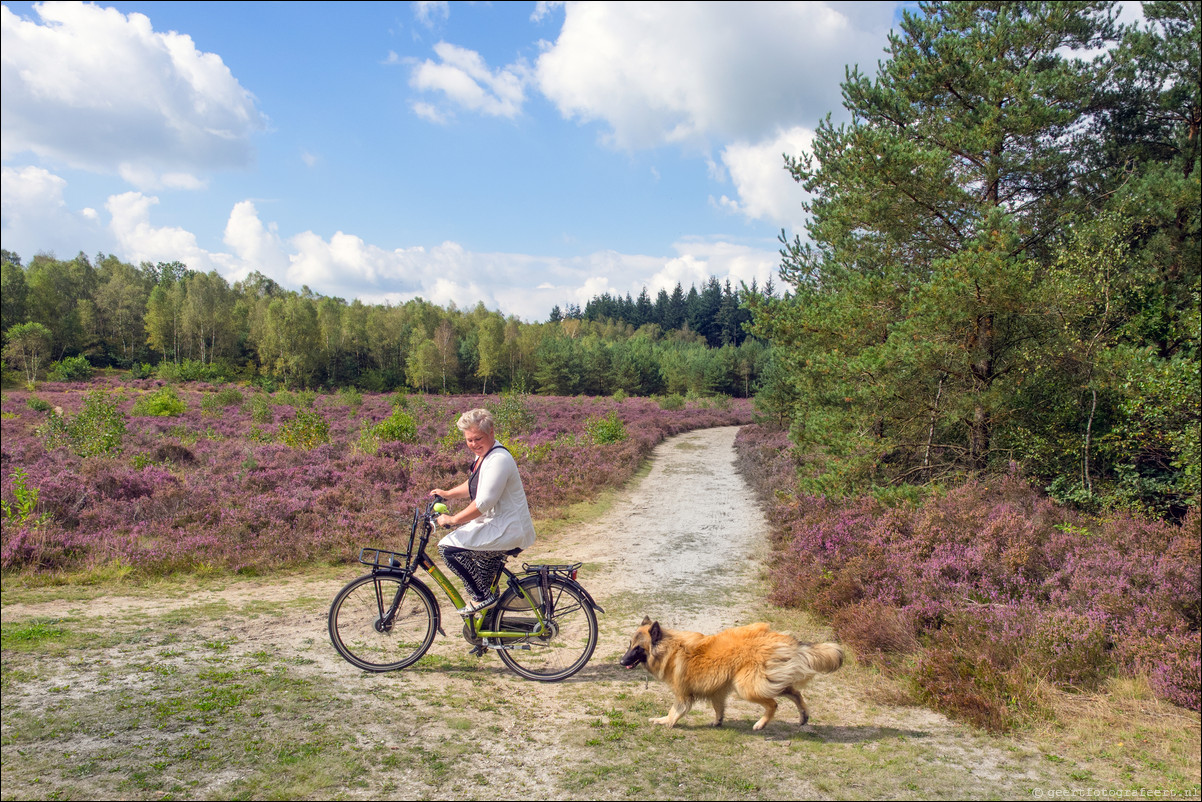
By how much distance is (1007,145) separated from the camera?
9656 mm

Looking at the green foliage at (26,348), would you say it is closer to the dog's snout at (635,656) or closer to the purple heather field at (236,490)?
the purple heather field at (236,490)

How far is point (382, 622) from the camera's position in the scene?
4898mm

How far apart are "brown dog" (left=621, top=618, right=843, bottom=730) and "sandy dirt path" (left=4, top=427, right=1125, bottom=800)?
0.78ft

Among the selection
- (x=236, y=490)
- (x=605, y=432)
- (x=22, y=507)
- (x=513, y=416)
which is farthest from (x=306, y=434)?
(x=605, y=432)

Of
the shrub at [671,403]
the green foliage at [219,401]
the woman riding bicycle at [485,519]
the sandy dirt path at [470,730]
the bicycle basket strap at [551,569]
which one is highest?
the shrub at [671,403]

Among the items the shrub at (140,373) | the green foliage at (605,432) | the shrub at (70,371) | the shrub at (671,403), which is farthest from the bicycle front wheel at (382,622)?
the shrub at (140,373)

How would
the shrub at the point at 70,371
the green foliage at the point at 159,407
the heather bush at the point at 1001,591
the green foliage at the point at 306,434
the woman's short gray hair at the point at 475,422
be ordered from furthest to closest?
the shrub at the point at 70,371 < the green foliage at the point at 159,407 < the green foliage at the point at 306,434 < the woman's short gray hair at the point at 475,422 < the heather bush at the point at 1001,591

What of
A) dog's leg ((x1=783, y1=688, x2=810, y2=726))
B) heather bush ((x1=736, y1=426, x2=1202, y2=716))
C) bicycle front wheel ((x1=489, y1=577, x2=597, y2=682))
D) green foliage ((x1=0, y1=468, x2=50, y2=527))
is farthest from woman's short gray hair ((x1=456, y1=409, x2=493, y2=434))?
green foliage ((x1=0, y1=468, x2=50, y2=527))

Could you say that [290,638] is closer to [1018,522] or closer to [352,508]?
[352,508]

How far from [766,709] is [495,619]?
215 centimetres

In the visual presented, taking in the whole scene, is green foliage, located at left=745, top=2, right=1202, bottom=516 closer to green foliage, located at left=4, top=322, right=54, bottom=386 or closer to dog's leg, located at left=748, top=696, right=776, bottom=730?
dog's leg, located at left=748, top=696, right=776, bottom=730

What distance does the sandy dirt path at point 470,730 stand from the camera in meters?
3.14

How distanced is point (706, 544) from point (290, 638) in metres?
6.44

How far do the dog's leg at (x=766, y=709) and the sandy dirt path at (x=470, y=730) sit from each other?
64mm
